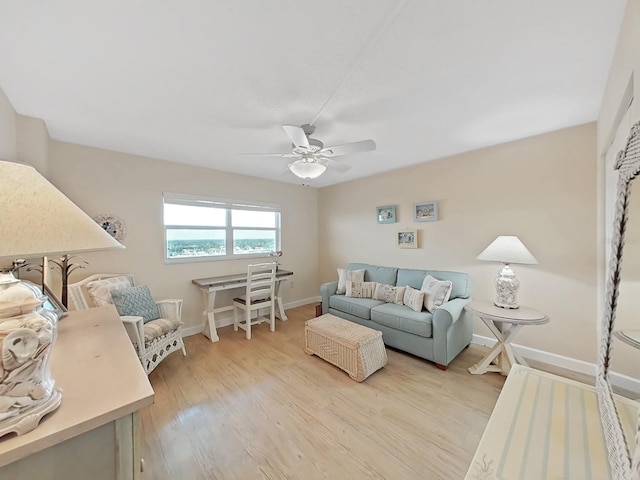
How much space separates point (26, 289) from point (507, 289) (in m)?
3.20

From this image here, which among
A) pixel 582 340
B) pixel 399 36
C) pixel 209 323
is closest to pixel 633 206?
pixel 399 36

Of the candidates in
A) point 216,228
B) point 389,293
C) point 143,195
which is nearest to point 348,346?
→ point 389,293

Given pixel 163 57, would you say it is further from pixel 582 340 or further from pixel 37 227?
pixel 582 340

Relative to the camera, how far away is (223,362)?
2.75 m

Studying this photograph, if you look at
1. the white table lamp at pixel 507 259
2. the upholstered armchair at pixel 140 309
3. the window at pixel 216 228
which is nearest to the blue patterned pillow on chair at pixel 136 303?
the upholstered armchair at pixel 140 309

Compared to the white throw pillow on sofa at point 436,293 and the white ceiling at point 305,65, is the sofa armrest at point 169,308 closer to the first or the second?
the white ceiling at point 305,65

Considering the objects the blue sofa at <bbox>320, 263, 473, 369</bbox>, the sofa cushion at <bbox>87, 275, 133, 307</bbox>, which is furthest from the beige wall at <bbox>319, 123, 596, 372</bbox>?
the sofa cushion at <bbox>87, 275, 133, 307</bbox>

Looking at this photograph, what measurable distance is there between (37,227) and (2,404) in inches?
16.4

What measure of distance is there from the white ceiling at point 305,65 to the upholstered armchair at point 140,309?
5.04 feet

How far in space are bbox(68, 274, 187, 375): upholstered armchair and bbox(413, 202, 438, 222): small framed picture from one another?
3.25 meters

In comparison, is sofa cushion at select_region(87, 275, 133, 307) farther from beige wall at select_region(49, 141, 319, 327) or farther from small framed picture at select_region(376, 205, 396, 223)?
small framed picture at select_region(376, 205, 396, 223)

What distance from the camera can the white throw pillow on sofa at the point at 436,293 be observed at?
9.21ft

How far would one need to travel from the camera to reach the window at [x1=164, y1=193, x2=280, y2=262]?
3.48 meters

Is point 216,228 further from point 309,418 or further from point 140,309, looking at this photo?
point 309,418
